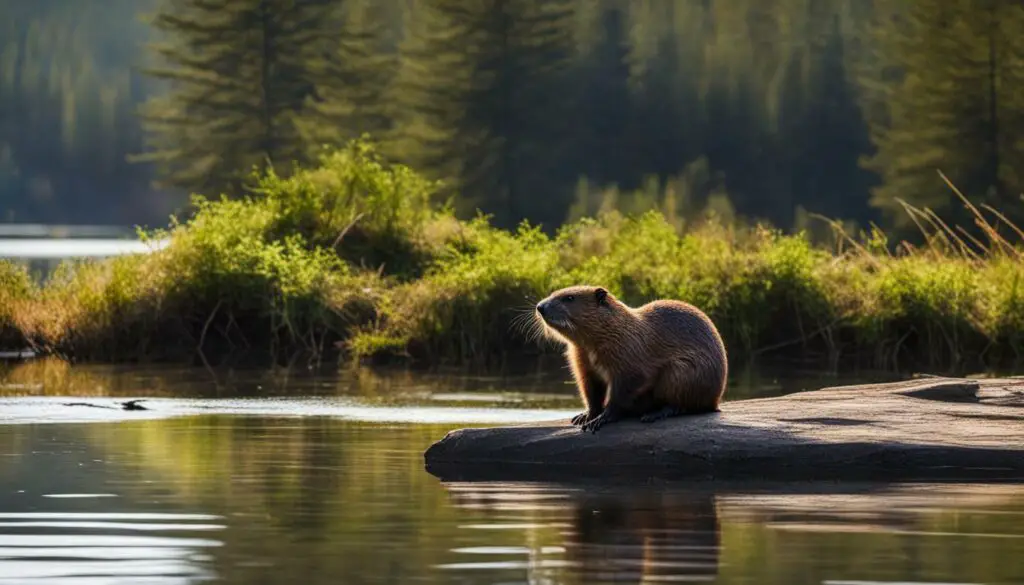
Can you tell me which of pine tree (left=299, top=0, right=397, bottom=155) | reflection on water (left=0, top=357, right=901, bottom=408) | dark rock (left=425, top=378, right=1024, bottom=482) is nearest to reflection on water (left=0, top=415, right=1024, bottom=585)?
dark rock (left=425, top=378, right=1024, bottom=482)

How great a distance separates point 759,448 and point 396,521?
10.3 ft

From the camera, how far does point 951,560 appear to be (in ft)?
37.2

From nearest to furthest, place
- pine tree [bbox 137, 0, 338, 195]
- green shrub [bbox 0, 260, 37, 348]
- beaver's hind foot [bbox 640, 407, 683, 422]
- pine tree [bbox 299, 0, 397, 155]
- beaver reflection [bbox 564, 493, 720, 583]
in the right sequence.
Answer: beaver reflection [bbox 564, 493, 720, 583], beaver's hind foot [bbox 640, 407, 683, 422], green shrub [bbox 0, 260, 37, 348], pine tree [bbox 137, 0, 338, 195], pine tree [bbox 299, 0, 397, 155]

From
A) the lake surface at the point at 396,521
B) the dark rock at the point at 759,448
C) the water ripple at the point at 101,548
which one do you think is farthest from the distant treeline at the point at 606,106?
the water ripple at the point at 101,548

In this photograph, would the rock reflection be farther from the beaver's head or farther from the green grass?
the green grass

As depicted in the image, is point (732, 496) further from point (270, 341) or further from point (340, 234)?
point (340, 234)

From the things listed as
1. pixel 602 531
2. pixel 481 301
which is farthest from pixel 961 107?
pixel 602 531

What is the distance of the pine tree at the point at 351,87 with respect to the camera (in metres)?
78.1

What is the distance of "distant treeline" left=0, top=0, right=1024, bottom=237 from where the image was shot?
6512cm

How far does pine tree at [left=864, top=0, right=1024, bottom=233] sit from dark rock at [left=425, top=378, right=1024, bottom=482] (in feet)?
156

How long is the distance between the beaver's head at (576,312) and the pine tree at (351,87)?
6099 cm

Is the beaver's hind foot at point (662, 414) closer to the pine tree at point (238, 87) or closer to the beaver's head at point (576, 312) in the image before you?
the beaver's head at point (576, 312)

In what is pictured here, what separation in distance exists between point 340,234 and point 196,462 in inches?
750

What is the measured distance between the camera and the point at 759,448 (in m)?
14.9
